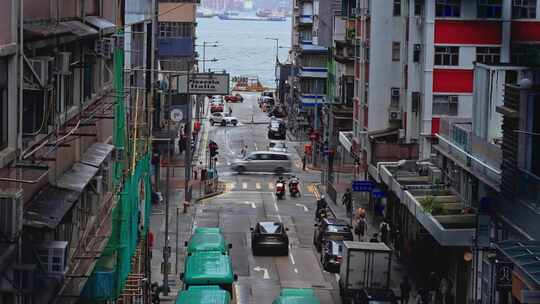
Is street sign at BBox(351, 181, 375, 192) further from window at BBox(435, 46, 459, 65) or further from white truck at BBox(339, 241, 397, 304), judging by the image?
white truck at BBox(339, 241, 397, 304)

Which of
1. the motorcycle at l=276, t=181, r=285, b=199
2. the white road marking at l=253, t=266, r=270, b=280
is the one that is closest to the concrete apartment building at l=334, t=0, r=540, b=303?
the motorcycle at l=276, t=181, r=285, b=199

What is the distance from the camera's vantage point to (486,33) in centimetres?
5044

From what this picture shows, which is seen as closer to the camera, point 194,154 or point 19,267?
point 19,267

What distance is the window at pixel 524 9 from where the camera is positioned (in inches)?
1956

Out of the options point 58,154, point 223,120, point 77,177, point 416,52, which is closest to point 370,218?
point 416,52

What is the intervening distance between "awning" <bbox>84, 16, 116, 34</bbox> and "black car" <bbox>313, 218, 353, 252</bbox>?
19.2 m

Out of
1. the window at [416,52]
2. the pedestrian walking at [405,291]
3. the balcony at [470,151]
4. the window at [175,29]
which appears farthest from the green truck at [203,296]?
the window at [175,29]

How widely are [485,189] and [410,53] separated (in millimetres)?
18859

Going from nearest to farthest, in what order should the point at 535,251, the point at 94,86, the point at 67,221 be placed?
the point at 67,221 → the point at 535,251 → the point at 94,86

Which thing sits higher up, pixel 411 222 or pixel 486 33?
pixel 486 33

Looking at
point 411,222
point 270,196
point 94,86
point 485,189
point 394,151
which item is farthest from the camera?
point 270,196

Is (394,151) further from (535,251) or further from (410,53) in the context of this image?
(535,251)

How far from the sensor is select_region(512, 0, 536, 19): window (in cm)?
4969

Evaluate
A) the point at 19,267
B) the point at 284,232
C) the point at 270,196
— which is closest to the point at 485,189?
the point at 284,232
